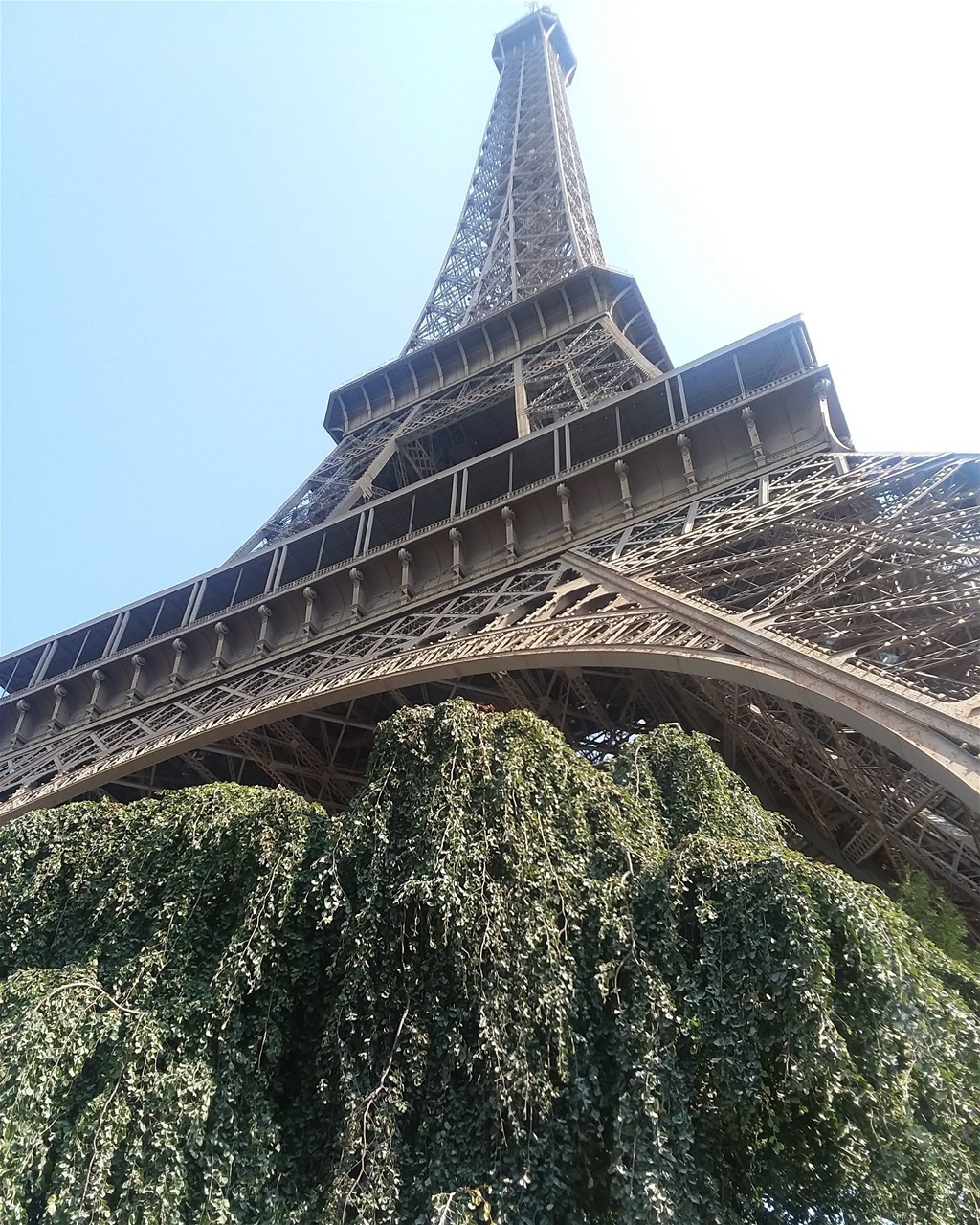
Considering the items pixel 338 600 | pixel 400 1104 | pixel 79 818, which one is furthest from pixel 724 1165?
pixel 338 600

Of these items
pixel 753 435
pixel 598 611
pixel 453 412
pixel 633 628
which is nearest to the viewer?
pixel 633 628

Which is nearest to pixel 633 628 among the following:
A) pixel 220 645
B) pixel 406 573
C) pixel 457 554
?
pixel 457 554

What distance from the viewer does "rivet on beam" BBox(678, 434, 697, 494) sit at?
47.4ft

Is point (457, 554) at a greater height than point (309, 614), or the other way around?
point (457, 554)

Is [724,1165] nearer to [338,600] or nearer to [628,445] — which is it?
[628,445]

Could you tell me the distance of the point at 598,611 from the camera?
1124cm

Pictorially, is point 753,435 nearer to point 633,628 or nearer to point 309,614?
point 633,628

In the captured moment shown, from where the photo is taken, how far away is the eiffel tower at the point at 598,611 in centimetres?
856

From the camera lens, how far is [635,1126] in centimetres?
471

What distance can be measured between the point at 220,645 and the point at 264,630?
119 cm

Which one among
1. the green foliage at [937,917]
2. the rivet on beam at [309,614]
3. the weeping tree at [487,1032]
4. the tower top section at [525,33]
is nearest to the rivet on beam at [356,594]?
the rivet on beam at [309,614]

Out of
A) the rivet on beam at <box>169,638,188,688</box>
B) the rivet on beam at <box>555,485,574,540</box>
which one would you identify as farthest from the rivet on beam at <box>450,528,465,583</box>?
the rivet on beam at <box>169,638,188,688</box>

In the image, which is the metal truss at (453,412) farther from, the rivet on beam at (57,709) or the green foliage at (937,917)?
the green foliage at (937,917)

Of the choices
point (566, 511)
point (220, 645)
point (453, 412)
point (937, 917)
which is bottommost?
point (937, 917)
